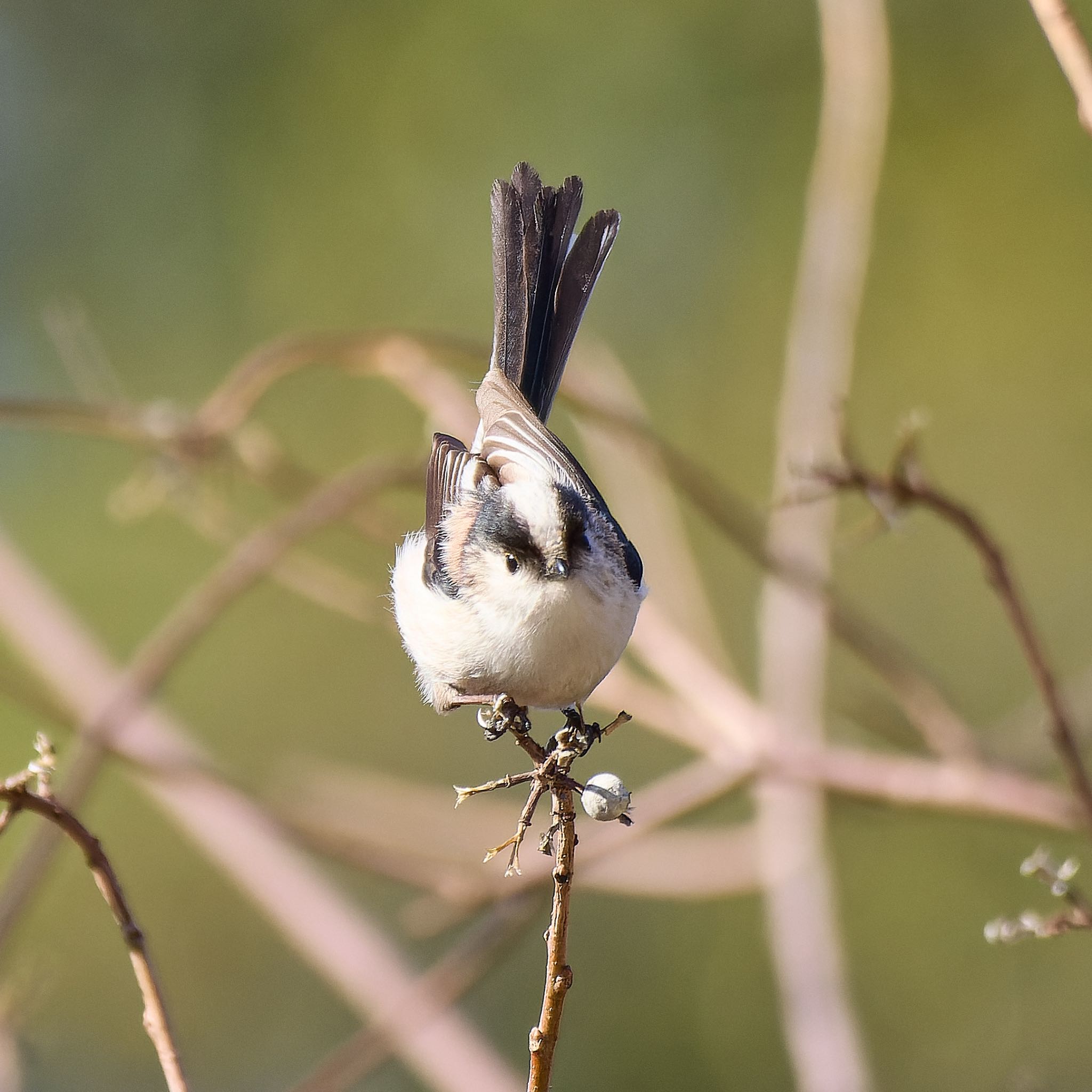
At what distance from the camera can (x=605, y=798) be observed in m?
0.92

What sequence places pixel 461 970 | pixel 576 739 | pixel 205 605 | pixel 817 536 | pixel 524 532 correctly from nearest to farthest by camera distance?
pixel 576 739 → pixel 524 532 → pixel 461 970 → pixel 205 605 → pixel 817 536

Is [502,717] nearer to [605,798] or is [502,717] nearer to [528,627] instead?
[528,627]

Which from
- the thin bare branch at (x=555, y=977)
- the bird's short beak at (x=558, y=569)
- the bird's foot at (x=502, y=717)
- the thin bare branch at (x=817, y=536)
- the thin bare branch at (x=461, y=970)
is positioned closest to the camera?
the thin bare branch at (x=555, y=977)

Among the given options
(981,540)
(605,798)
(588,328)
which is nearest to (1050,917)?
(605,798)

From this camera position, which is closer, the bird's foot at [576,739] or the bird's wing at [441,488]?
the bird's foot at [576,739]

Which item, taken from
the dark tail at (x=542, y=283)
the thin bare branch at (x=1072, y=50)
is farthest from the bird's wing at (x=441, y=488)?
the thin bare branch at (x=1072, y=50)

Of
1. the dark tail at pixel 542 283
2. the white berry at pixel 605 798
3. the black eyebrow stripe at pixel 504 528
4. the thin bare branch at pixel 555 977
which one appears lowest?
the thin bare branch at pixel 555 977

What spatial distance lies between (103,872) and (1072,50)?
38.8 inches

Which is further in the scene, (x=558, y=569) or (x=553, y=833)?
(x=558, y=569)

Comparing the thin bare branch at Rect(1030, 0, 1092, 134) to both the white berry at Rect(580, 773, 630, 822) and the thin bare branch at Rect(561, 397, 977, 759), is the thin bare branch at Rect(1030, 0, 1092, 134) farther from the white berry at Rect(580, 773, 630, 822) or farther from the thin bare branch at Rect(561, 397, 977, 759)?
the thin bare branch at Rect(561, 397, 977, 759)

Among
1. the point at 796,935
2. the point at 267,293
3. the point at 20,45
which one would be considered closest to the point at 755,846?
the point at 796,935

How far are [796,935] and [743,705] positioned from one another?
0.46m

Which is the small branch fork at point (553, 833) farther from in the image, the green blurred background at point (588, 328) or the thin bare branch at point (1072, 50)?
the green blurred background at point (588, 328)

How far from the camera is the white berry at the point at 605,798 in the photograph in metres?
0.92
